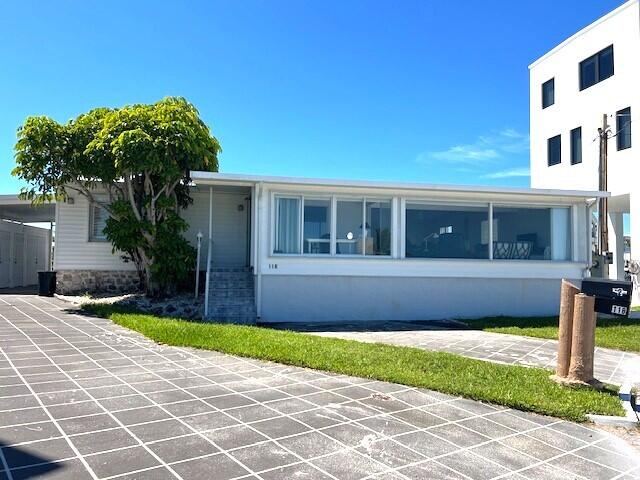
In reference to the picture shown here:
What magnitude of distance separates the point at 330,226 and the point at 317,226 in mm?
306

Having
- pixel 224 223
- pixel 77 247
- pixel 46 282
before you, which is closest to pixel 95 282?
pixel 77 247

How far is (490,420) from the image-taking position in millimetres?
4590

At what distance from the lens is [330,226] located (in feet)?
38.9

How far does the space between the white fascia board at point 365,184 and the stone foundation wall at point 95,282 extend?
14.4 feet

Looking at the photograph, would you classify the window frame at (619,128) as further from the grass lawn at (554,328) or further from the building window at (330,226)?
the building window at (330,226)

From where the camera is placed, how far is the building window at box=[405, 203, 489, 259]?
481 inches

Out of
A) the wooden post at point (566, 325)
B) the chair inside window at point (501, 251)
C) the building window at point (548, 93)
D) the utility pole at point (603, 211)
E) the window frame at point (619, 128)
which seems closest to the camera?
the wooden post at point (566, 325)

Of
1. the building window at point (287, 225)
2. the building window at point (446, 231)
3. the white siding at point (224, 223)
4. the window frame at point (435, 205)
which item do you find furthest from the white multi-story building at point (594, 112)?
the white siding at point (224, 223)

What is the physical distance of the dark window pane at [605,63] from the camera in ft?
59.5

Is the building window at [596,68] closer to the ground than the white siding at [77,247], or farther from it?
farther from it

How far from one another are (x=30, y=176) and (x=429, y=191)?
9323 millimetres

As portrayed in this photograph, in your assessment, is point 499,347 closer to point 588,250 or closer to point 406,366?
point 406,366

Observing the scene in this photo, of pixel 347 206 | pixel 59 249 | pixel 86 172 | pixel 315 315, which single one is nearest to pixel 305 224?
pixel 347 206

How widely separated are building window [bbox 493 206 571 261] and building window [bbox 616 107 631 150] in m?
6.41
